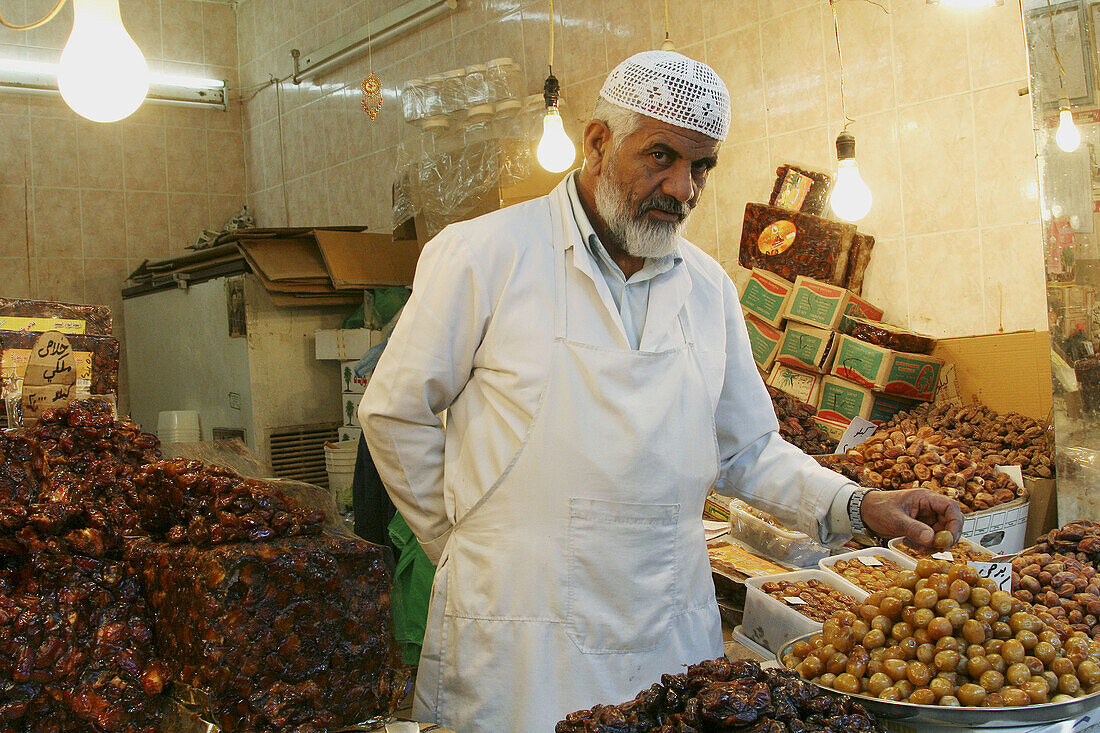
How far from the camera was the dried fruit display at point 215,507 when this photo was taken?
1.05 metres

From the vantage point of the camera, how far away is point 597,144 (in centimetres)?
183

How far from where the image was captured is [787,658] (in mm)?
1426

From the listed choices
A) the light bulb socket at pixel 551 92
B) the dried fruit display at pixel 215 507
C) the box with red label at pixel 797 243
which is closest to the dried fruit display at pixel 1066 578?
the dried fruit display at pixel 215 507

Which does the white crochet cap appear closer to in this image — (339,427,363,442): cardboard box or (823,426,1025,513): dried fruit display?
(823,426,1025,513): dried fruit display

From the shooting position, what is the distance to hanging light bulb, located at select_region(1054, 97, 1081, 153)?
2314 millimetres

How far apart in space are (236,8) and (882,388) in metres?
7.52

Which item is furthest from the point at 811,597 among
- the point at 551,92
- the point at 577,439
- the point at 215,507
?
the point at 551,92

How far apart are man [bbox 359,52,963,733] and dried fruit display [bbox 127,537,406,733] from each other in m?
0.63

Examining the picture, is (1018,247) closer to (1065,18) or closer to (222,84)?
(1065,18)

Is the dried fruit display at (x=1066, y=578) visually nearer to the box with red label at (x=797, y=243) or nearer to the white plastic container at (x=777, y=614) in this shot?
the white plastic container at (x=777, y=614)

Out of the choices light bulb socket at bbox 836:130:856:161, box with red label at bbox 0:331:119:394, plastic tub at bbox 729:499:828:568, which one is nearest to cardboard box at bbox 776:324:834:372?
light bulb socket at bbox 836:130:856:161

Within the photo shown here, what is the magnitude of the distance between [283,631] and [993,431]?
2.81 meters

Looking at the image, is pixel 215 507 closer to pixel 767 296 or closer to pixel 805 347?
pixel 805 347

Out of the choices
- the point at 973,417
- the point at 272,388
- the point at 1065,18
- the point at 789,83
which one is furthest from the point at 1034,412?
the point at 272,388
